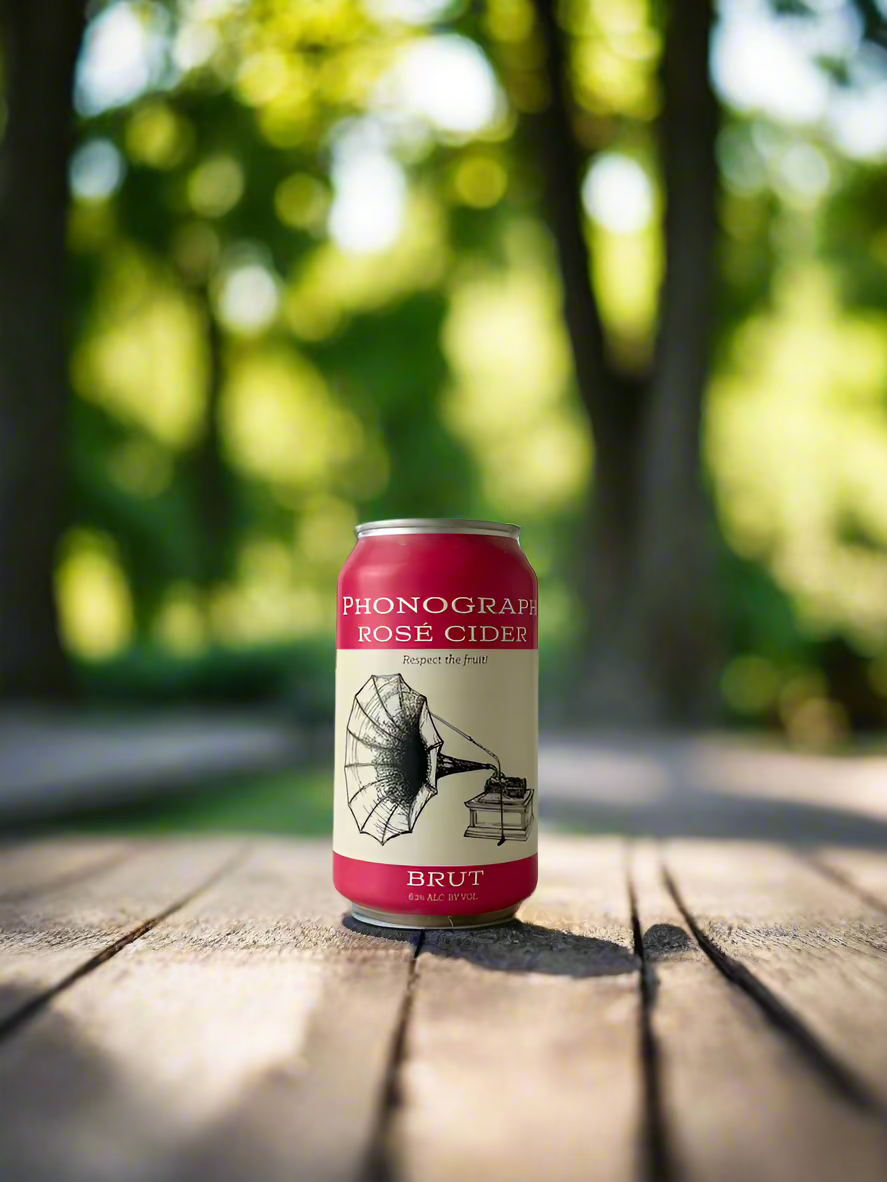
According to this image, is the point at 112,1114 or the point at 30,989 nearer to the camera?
the point at 112,1114

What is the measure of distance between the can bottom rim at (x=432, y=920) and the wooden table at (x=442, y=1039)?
0.03m

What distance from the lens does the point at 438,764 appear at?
1.28 meters

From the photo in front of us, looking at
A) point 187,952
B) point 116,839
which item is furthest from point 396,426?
point 187,952

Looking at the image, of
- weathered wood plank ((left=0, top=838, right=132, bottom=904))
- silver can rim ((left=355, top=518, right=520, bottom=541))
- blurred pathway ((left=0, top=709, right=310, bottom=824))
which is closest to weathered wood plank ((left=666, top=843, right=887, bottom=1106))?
silver can rim ((left=355, top=518, right=520, bottom=541))

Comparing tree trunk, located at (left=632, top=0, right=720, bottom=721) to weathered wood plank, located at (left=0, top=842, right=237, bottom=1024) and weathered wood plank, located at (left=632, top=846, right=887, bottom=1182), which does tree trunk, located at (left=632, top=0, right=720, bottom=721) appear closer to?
weathered wood plank, located at (left=0, top=842, right=237, bottom=1024)

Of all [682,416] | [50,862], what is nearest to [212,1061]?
[50,862]

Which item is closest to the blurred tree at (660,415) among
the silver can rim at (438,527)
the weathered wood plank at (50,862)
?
the weathered wood plank at (50,862)

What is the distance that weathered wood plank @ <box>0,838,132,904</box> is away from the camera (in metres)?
1.53

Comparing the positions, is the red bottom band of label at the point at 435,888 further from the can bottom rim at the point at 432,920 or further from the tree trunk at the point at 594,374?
the tree trunk at the point at 594,374

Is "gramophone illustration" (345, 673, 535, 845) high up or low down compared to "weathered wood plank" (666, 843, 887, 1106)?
up

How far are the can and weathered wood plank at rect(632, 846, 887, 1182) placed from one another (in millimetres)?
282

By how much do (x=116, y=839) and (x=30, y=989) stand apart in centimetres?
92

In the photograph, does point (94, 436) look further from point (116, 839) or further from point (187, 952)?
point (187, 952)

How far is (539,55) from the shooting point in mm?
6363
